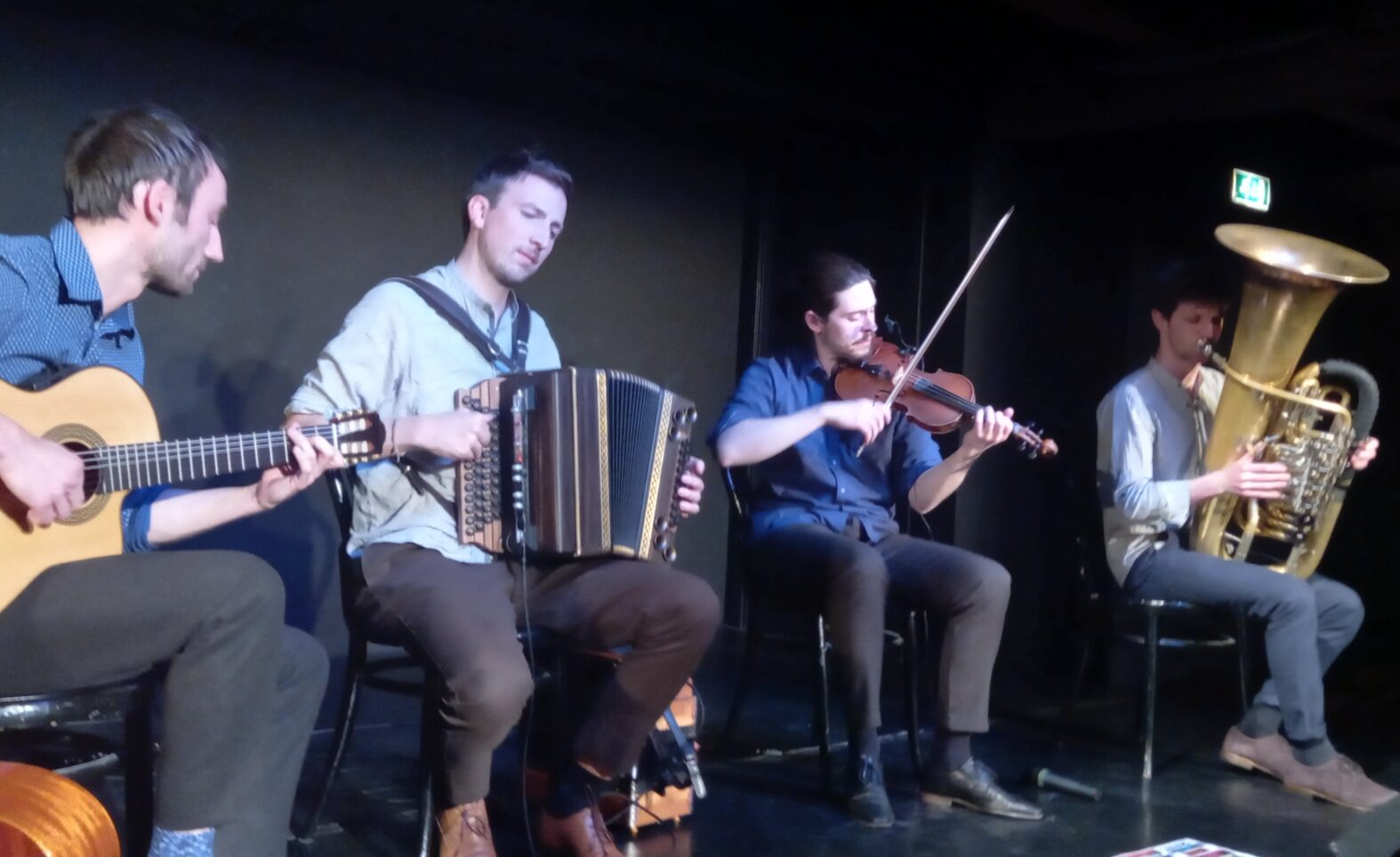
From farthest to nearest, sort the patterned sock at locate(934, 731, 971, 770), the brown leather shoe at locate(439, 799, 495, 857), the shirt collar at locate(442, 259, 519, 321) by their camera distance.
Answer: the patterned sock at locate(934, 731, 971, 770)
the shirt collar at locate(442, 259, 519, 321)
the brown leather shoe at locate(439, 799, 495, 857)

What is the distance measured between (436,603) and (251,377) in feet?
5.59

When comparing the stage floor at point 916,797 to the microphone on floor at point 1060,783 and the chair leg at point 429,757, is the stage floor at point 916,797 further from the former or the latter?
the chair leg at point 429,757

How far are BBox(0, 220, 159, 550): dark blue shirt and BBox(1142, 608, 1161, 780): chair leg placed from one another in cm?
233

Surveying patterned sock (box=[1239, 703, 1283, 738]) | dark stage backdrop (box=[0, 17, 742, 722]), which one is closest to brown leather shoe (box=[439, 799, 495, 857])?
dark stage backdrop (box=[0, 17, 742, 722])

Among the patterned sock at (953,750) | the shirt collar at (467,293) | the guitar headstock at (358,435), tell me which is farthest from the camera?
the patterned sock at (953,750)

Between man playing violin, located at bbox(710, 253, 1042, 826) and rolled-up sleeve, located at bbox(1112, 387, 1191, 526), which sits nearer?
man playing violin, located at bbox(710, 253, 1042, 826)

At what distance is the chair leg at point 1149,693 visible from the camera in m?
2.91

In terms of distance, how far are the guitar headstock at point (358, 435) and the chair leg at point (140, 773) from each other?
0.46 m

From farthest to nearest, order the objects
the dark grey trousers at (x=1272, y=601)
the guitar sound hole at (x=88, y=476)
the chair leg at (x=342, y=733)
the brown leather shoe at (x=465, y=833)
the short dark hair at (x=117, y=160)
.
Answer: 1. the dark grey trousers at (x=1272, y=601)
2. the chair leg at (x=342, y=733)
3. the brown leather shoe at (x=465, y=833)
4. the short dark hair at (x=117, y=160)
5. the guitar sound hole at (x=88, y=476)

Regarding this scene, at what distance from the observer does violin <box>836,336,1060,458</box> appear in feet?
8.45

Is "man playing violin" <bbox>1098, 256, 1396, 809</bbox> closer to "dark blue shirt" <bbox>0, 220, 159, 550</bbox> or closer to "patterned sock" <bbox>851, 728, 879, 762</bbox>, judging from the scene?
"patterned sock" <bbox>851, 728, 879, 762</bbox>

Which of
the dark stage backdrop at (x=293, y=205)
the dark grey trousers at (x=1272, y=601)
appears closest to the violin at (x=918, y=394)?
the dark grey trousers at (x=1272, y=601)

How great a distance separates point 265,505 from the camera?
Answer: 70.9 inches

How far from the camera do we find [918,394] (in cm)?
260
